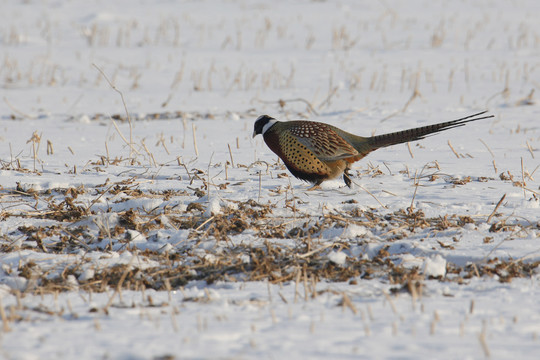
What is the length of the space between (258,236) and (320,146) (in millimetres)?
1287

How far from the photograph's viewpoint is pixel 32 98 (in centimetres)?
1098

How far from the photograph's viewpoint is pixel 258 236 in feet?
13.1

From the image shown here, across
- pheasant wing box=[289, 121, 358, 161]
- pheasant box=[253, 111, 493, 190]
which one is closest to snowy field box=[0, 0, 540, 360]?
pheasant box=[253, 111, 493, 190]

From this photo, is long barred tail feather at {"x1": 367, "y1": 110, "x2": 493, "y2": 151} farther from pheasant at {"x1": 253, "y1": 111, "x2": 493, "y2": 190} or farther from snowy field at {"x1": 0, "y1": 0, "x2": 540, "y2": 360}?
snowy field at {"x1": 0, "y1": 0, "x2": 540, "y2": 360}

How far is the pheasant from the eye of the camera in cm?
501

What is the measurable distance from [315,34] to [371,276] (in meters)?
14.1

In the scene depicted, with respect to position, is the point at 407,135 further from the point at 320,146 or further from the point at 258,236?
the point at 258,236

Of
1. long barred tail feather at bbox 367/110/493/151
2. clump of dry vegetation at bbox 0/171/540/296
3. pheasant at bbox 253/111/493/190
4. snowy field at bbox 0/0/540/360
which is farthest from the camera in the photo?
pheasant at bbox 253/111/493/190

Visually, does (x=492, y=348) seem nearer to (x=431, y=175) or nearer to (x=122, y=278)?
(x=122, y=278)

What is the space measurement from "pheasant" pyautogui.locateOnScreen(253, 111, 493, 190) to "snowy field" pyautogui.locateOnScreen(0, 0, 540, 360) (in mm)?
176

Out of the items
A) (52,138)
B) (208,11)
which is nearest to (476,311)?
(52,138)

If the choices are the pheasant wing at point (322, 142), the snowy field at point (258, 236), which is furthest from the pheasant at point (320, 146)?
the snowy field at point (258, 236)

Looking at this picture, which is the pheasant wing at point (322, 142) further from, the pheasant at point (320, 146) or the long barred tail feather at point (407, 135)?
the long barred tail feather at point (407, 135)

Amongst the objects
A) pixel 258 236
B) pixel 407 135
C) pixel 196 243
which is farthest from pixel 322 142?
pixel 196 243
